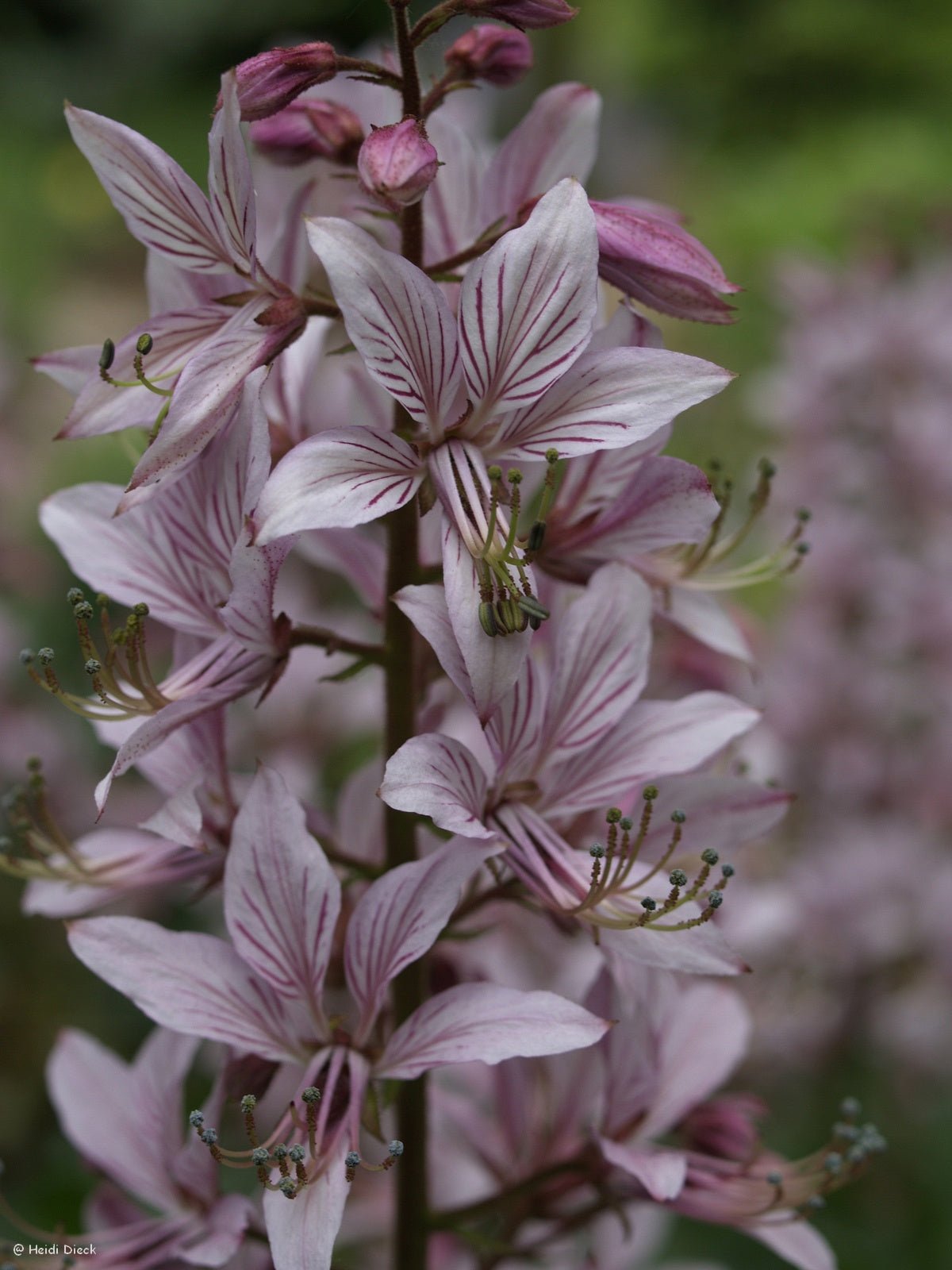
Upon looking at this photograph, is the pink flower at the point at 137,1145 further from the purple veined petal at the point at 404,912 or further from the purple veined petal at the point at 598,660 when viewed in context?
the purple veined petal at the point at 598,660

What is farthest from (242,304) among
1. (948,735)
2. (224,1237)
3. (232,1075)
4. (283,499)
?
(948,735)

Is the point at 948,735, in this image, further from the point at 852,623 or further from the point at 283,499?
the point at 283,499

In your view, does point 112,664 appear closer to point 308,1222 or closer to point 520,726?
point 520,726

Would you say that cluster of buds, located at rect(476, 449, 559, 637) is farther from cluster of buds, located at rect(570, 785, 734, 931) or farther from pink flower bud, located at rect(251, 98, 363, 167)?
pink flower bud, located at rect(251, 98, 363, 167)

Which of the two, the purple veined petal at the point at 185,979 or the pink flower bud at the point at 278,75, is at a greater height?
the pink flower bud at the point at 278,75

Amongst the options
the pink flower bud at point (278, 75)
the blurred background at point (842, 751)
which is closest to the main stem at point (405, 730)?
the pink flower bud at point (278, 75)
